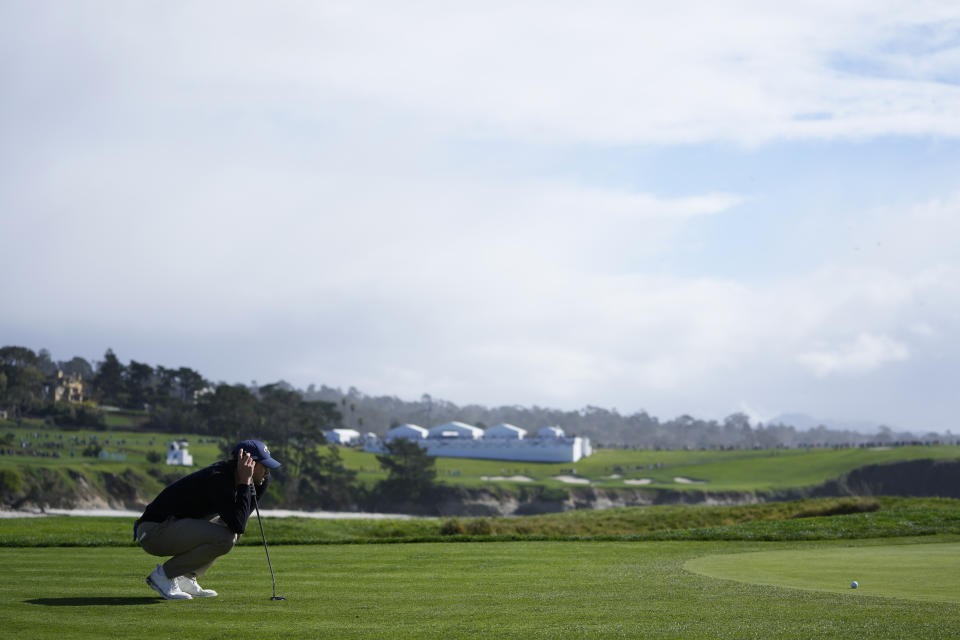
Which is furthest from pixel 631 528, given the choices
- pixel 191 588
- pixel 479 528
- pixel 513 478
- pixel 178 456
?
pixel 513 478

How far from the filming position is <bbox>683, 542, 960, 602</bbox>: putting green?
11422mm

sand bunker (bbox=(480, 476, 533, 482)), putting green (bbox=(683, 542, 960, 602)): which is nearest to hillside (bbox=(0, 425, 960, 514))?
sand bunker (bbox=(480, 476, 533, 482))

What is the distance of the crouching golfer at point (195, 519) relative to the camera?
31.6 ft

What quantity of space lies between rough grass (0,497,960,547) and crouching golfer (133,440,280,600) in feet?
38.8

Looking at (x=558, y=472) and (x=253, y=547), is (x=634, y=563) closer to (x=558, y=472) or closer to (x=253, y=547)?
(x=253, y=547)

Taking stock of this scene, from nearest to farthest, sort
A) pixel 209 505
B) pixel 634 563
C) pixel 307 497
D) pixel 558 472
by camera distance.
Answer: pixel 209 505
pixel 634 563
pixel 307 497
pixel 558 472

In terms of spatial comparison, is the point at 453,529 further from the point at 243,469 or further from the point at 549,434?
the point at 549,434

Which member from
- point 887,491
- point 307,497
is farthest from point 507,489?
point 887,491

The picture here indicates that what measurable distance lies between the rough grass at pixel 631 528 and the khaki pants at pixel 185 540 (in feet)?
38.7

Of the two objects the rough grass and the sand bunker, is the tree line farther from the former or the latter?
the rough grass

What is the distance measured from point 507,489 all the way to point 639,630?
4166 inches

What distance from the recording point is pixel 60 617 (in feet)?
27.5

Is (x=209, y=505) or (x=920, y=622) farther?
(x=209, y=505)

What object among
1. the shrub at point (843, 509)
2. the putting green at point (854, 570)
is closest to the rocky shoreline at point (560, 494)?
the shrub at point (843, 509)
